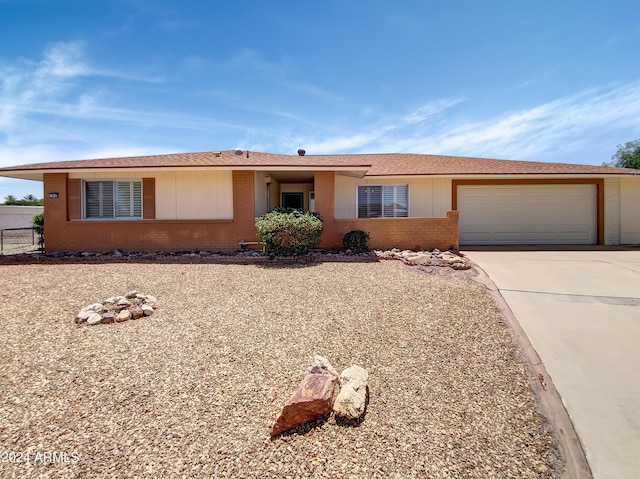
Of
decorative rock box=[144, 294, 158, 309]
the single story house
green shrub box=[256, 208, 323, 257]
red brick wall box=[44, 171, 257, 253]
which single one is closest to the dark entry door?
the single story house

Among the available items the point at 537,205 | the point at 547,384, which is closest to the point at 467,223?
the point at 537,205

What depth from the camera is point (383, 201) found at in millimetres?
13570

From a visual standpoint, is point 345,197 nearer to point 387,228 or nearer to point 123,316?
point 387,228

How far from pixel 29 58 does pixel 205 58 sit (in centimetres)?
518

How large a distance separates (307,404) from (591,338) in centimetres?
427

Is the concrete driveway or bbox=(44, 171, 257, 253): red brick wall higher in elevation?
bbox=(44, 171, 257, 253): red brick wall

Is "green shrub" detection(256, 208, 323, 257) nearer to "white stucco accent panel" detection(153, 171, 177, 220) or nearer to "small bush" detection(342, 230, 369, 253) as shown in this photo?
"small bush" detection(342, 230, 369, 253)

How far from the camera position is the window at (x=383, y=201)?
1351 cm

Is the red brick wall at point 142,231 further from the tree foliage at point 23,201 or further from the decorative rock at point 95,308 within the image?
the tree foliage at point 23,201

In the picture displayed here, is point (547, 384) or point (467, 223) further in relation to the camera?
point (467, 223)

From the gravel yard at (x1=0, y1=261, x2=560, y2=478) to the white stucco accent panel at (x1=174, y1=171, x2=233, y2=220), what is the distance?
19.5 feet

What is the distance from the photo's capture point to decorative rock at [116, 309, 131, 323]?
16.3 ft

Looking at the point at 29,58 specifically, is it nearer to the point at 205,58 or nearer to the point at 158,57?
the point at 158,57

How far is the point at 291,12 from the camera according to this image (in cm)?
973
